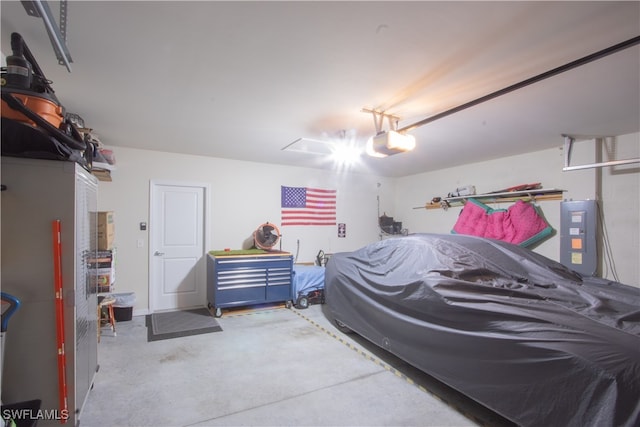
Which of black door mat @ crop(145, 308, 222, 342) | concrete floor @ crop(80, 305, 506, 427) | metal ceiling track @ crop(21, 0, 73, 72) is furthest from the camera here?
black door mat @ crop(145, 308, 222, 342)

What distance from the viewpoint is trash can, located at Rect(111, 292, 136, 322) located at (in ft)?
13.9

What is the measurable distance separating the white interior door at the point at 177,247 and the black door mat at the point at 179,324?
0.89 feet

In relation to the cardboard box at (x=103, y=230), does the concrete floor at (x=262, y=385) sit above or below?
below

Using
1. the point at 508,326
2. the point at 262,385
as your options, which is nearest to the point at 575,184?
the point at 508,326

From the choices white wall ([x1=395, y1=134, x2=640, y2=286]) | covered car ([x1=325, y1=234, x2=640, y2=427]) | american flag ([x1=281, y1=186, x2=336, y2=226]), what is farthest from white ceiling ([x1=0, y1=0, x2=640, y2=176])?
american flag ([x1=281, y1=186, x2=336, y2=226])

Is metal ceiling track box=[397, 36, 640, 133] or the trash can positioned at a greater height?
metal ceiling track box=[397, 36, 640, 133]

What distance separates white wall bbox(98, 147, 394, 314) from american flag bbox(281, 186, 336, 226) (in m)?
0.12

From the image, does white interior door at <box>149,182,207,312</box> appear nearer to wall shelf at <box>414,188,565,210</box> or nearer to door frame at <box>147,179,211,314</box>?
door frame at <box>147,179,211,314</box>

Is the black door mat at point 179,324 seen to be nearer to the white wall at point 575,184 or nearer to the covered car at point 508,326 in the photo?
the covered car at point 508,326

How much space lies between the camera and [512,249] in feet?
10.2

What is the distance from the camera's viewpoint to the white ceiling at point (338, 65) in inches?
63.0

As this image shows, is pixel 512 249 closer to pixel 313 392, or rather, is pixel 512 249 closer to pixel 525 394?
pixel 525 394

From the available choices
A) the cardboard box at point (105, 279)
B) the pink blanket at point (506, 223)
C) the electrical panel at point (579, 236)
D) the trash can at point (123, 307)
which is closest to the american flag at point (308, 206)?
the pink blanket at point (506, 223)

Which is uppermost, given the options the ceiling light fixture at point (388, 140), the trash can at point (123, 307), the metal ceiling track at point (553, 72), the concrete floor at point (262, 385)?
the metal ceiling track at point (553, 72)
